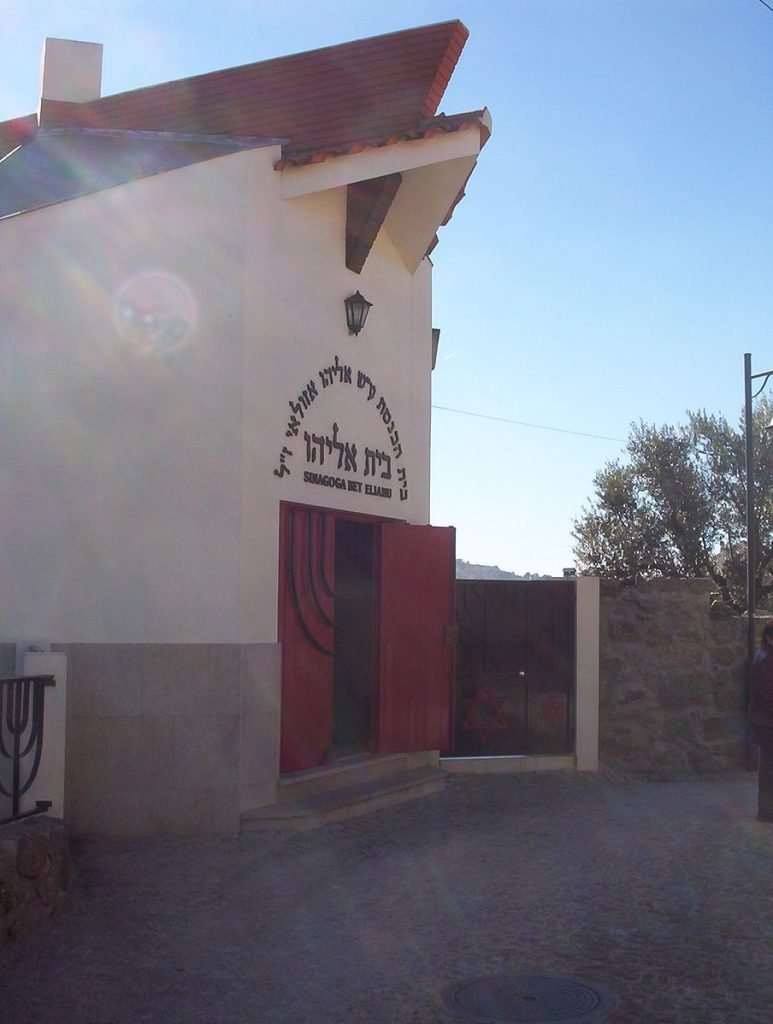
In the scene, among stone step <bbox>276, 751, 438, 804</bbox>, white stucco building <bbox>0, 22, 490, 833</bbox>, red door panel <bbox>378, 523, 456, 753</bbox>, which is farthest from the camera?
red door panel <bbox>378, 523, 456, 753</bbox>

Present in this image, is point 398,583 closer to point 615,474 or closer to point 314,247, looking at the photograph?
point 314,247

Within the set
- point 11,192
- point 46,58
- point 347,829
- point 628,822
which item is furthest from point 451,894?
point 46,58

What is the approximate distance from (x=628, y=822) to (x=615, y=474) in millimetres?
18943

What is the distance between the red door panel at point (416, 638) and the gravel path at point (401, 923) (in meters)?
1.19

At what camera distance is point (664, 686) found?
1127cm

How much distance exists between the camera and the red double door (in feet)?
28.8

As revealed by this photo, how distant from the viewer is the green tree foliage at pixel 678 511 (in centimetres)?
2538

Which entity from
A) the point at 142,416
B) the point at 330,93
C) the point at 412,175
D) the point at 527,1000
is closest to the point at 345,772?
the point at 142,416

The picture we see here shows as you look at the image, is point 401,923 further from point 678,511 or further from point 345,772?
point 678,511

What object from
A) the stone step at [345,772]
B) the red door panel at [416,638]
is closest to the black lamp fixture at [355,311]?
the red door panel at [416,638]

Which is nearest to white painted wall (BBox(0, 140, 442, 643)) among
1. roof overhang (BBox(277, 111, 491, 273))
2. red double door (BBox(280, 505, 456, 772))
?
roof overhang (BBox(277, 111, 491, 273))

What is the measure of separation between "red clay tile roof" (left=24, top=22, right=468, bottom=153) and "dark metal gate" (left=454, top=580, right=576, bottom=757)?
435cm

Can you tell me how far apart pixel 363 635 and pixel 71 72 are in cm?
642

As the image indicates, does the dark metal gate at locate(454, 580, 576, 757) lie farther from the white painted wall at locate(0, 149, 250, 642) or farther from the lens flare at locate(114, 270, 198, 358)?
the lens flare at locate(114, 270, 198, 358)
